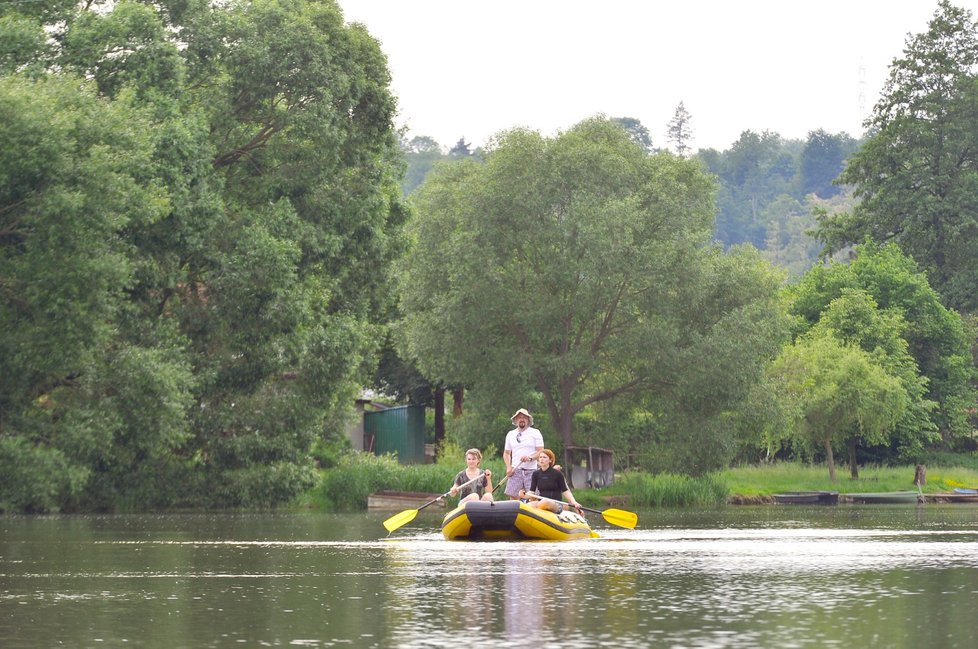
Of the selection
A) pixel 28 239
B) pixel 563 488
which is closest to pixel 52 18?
pixel 28 239

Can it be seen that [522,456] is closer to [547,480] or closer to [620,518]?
[547,480]

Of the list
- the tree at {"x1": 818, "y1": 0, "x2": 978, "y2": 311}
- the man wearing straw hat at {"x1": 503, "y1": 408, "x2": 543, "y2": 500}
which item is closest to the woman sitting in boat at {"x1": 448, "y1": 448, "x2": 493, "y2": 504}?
the man wearing straw hat at {"x1": 503, "y1": 408, "x2": 543, "y2": 500}

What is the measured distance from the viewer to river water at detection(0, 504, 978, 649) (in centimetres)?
1249

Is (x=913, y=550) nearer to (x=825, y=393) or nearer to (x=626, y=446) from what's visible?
(x=626, y=446)

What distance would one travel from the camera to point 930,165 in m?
90.2

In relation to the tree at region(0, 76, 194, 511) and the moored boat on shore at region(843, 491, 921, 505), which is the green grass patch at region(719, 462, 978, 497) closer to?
the moored boat on shore at region(843, 491, 921, 505)

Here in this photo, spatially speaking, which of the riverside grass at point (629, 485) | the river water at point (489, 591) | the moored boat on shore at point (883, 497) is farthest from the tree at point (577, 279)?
the river water at point (489, 591)

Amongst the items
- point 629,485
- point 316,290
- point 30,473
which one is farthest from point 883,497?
point 30,473

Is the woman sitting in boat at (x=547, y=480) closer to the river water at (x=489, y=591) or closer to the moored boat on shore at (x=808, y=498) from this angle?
the river water at (x=489, y=591)

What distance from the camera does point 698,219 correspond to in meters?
61.3

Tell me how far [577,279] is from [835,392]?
15516 millimetres

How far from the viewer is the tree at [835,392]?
2697 inches

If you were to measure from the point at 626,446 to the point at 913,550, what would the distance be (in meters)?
38.2

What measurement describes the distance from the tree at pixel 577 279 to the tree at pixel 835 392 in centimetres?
760
